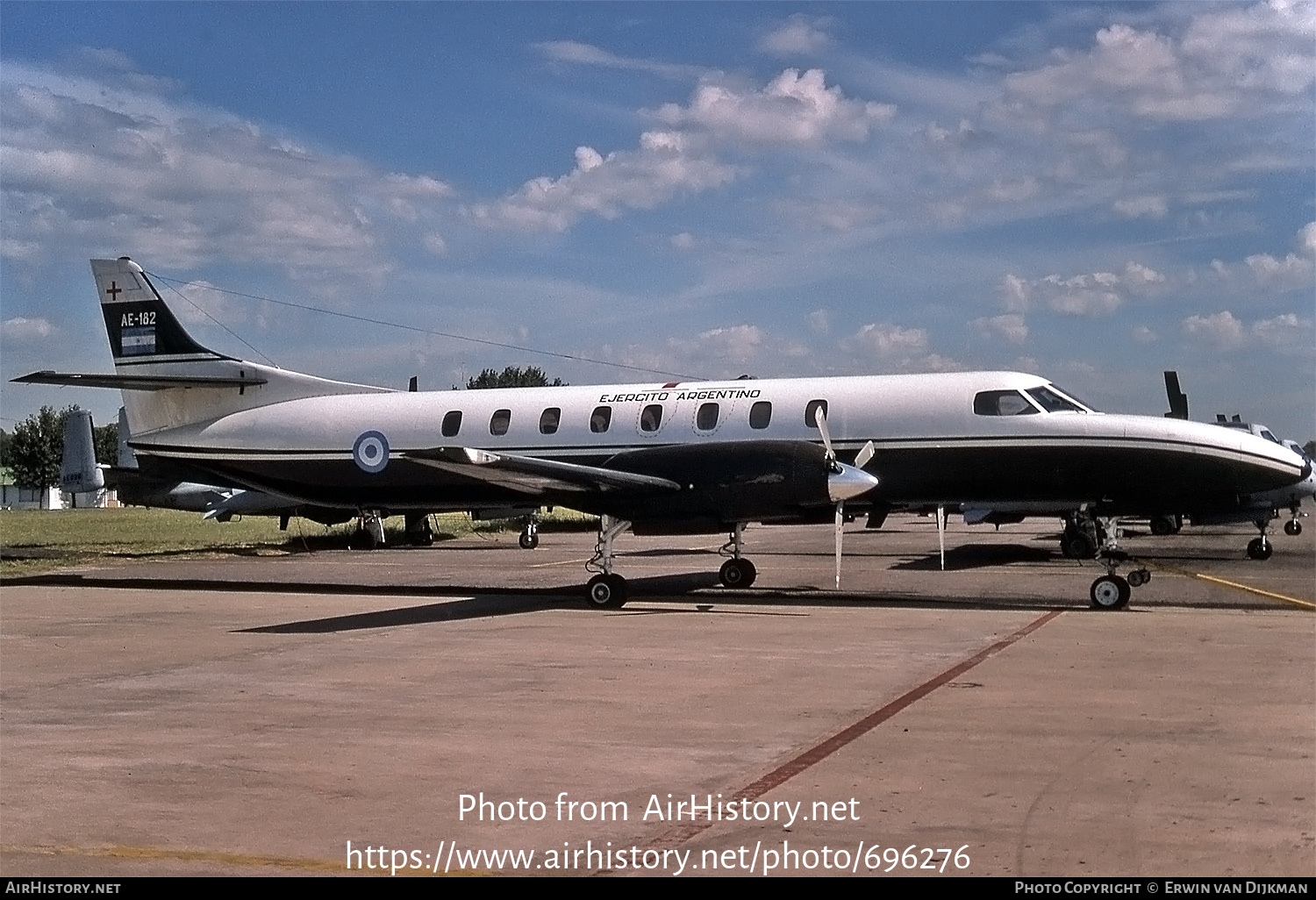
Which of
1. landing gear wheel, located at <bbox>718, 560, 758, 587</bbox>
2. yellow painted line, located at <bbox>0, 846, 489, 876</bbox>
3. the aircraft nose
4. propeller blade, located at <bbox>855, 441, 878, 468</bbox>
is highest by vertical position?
propeller blade, located at <bbox>855, 441, 878, 468</bbox>

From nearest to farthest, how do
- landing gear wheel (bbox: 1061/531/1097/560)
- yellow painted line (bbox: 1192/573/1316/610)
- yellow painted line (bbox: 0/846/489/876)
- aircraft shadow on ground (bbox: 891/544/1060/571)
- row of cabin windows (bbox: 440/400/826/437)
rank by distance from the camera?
yellow painted line (bbox: 0/846/489/876) → yellow painted line (bbox: 1192/573/1316/610) → row of cabin windows (bbox: 440/400/826/437) → aircraft shadow on ground (bbox: 891/544/1060/571) → landing gear wheel (bbox: 1061/531/1097/560)

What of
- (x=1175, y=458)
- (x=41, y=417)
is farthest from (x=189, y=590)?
(x=41, y=417)

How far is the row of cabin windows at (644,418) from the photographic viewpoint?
60.3 feet

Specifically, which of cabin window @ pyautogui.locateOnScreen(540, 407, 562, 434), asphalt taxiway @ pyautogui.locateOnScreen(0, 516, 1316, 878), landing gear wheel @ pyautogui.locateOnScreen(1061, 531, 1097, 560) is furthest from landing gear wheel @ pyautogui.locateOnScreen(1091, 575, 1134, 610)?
landing gear wheel @ pyautogui.locateOnScreen(1061, 531, 1097, 560)

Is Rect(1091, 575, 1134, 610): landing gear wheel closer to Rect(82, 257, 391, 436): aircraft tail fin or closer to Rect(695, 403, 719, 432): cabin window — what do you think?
Rect(695, 403, 719, 432): cabin window

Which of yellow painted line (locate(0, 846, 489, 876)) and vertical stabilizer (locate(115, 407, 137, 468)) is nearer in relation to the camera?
yellow painted line (locate(0, 846, 489, 876))

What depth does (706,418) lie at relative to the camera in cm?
1881

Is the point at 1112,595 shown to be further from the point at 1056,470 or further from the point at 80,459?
the point at 80,459

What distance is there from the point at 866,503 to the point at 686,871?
12368mm

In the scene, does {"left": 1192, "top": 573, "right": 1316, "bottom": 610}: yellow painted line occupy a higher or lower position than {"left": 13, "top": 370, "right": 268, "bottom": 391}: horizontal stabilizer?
lower

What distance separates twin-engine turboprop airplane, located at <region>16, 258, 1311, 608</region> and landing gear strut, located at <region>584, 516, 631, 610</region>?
0.03m

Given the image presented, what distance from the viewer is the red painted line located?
6.12 m

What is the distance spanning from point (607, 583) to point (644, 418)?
326cm

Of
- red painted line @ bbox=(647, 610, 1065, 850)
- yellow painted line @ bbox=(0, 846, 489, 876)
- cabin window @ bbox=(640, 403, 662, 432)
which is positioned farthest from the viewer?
cabin window @ bbox=(640, 403, 662, 432)
